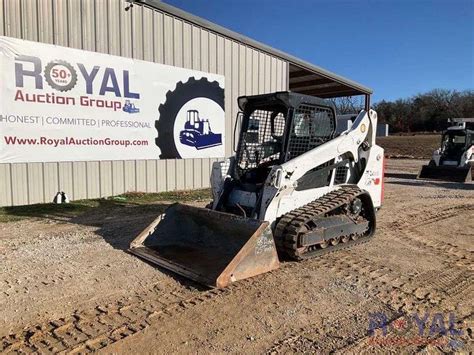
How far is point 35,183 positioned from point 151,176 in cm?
311

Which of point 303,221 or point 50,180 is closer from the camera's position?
point 303,221

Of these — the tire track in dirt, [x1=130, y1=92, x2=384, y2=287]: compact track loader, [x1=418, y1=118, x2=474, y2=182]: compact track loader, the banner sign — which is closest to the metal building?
the banner sign

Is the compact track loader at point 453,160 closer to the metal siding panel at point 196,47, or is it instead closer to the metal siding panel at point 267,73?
the metal siding panel at point 267,73

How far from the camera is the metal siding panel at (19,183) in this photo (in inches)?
344

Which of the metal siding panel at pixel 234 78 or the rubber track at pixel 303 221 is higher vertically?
the metal siding panel at pixel 234 78

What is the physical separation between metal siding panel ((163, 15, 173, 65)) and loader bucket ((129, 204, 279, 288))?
7.00 metres

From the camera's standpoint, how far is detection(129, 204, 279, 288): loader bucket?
4.20 m

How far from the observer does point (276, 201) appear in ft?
16.3

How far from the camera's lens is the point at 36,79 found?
8805 millimetres

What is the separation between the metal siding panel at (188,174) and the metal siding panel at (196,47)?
9.50 ft

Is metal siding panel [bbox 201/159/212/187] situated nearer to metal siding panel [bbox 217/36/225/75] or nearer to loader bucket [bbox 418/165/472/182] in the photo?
metal siding panel [bbox 217/36/225/75]

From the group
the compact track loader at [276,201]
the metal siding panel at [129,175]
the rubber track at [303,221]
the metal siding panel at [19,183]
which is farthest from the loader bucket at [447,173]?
the metal siding panel at [19,183]

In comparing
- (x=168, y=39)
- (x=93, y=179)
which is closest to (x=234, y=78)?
(x=168, y=39)

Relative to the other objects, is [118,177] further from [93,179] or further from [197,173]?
[197,173]
